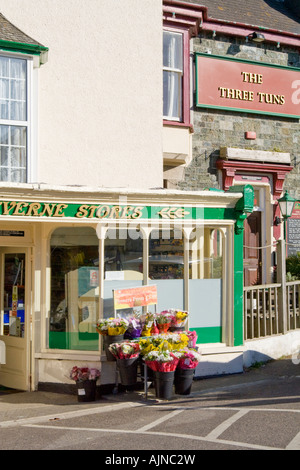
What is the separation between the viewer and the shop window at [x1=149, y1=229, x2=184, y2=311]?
34.4 feet

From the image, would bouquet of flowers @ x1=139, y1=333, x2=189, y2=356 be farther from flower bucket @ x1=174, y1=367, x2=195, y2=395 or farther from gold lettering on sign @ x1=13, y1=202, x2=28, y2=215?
gold lettering on sign @ x1=13, y1=202, x2=28, y2=215

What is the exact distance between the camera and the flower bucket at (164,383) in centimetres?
901

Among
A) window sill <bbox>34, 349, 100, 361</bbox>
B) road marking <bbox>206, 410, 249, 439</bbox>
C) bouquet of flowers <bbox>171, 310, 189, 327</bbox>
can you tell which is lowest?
road marking <bbox>206, 410, 249, 439</bbox>

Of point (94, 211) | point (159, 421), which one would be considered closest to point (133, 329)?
point (94, 211)

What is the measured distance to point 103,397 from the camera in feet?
31.6

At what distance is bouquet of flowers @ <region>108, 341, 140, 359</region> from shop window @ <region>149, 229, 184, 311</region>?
1354mm

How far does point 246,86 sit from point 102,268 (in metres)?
7.12

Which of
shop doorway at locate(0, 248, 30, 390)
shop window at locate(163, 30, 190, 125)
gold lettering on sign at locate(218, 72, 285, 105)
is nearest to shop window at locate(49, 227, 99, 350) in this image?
shop doorway at locate(0, 248, 30, 390)

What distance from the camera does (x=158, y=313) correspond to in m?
10.1

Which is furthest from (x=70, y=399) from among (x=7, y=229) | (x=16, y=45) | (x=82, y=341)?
(x=16, y=45)

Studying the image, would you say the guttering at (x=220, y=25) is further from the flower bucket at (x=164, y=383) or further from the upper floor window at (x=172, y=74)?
the flower bucket at (x=164, y=383)

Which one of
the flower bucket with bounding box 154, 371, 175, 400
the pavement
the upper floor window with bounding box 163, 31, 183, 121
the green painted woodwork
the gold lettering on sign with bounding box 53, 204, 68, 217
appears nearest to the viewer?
the pavement

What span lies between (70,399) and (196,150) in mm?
6786
